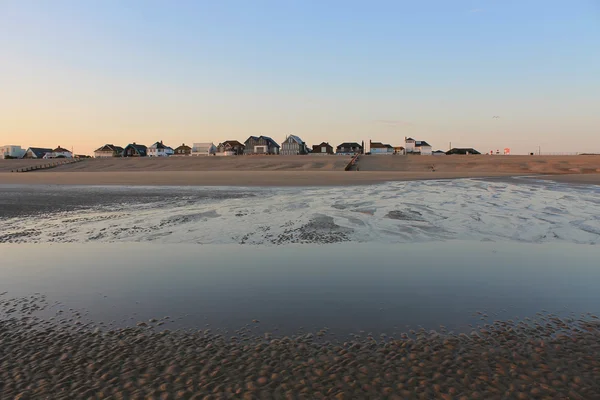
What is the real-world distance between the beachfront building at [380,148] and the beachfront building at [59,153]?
383 ft

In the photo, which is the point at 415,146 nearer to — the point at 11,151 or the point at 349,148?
the point at 349,148

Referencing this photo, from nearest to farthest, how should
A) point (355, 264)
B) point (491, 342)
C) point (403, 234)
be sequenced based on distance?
point (491, 342), point (355, 264), point (403, 234)

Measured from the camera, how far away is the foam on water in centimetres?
1212

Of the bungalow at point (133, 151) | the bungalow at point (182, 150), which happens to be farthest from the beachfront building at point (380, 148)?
the bungalow at point (133, 151)

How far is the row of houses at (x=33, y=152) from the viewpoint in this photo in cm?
15500

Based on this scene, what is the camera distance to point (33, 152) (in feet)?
507

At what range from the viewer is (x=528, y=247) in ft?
35.1

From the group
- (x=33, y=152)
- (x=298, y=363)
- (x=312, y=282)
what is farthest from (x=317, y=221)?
(x=33, y=152)

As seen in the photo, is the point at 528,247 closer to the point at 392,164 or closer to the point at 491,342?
the point at 491,342

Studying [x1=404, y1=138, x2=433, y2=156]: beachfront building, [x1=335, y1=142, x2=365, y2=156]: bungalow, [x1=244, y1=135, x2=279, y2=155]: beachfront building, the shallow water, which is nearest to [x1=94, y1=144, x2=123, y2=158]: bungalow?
[x1=244, y1=135, x2=279, y2=155]: beachfront building

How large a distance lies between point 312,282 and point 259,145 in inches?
5027

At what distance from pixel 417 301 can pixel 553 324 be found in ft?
6.15

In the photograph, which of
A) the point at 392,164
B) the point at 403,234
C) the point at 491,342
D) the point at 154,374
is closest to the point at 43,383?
the point at 154,374

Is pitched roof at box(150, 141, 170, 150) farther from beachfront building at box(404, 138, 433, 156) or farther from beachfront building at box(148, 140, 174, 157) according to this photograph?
beachfront building at box(404, 138, 433, 156)
